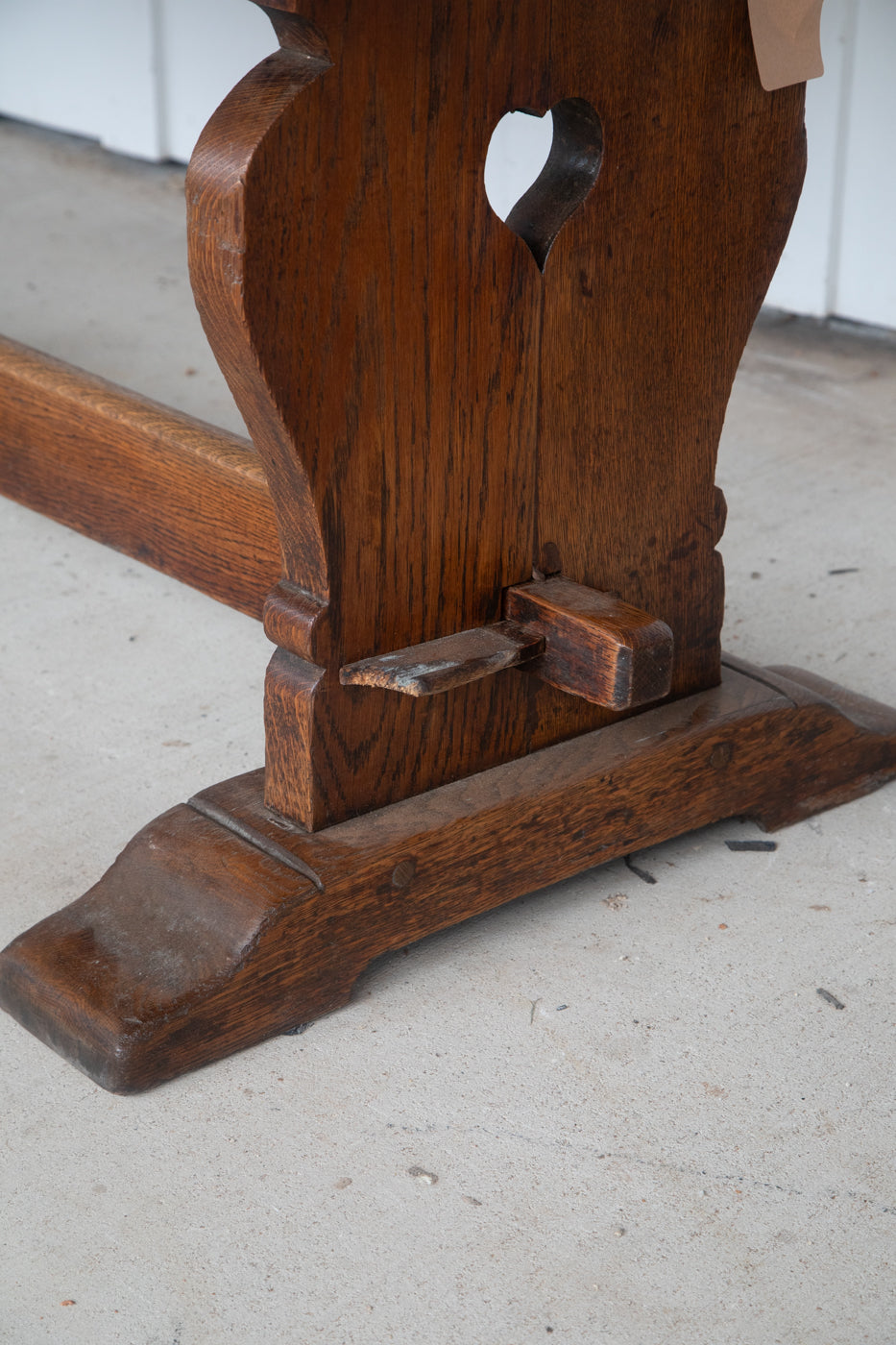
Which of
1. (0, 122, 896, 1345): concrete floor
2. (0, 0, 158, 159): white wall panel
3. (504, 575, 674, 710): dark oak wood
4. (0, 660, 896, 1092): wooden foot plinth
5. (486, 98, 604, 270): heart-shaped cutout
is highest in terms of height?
(486, 98, 604, 270): heart-shaped cutout

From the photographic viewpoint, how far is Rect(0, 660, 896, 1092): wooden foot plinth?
3.99 feet

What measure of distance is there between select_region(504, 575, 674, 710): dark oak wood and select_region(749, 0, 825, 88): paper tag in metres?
0.47

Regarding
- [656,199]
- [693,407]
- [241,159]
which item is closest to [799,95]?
[656,199]

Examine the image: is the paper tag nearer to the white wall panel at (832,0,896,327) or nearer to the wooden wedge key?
the wooden wedge key

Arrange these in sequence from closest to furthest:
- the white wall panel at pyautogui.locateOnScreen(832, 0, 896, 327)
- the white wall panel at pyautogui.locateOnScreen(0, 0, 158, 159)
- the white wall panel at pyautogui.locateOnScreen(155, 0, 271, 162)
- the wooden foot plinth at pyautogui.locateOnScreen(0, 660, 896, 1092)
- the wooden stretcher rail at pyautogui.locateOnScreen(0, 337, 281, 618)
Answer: the wooden foot plinth at pyautogui.locateOnScreen(0, 660, 896, 1092) < the wooden stretcher rail at pyautogui.locateOnScreen(0, 337, 281, 618) < the white wall panel at pyautogui.locateOnScreen(832, 0, 896, 327) < the white wall panel at pyautogui.locateOnScreen(155, 0, 271, 162) < the white wall panel at pyautogui.locateOnScreen(0, 0, 158, 159)

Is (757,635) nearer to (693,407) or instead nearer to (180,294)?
(693,407)

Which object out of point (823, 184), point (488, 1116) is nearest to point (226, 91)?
point (823, 184)

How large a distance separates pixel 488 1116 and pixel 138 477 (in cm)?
101

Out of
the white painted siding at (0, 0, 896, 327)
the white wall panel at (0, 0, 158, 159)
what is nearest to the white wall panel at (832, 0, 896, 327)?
the white painted siding at (0, 0, 896, 327)

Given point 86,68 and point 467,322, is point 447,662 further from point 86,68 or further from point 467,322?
point 86,68

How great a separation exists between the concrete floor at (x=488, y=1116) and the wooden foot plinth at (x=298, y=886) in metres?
0.05

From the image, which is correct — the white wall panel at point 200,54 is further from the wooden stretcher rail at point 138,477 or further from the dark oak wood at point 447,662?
the dark oak wood at point 447,662

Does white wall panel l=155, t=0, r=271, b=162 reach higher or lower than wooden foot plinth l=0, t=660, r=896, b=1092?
higher

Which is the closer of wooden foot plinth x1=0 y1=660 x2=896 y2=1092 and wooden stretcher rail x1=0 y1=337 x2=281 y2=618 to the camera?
wooden foot plinth x1=0 y1=660 x2=896 y2=1092
